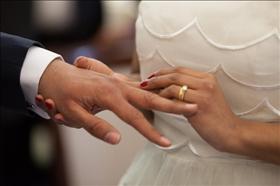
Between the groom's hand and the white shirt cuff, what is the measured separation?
2 cm

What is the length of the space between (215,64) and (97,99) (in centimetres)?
23

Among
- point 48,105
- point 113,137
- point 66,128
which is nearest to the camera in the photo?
point 113,137

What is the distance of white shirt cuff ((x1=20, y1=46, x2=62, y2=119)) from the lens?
88 centimetres

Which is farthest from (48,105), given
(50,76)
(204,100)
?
(204,100)

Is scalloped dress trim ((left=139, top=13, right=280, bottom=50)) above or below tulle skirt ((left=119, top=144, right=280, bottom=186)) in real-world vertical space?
above

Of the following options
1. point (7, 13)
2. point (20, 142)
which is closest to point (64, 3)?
point (7, 13)

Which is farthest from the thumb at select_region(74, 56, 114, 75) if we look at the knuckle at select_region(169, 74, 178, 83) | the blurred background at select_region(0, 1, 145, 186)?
the blurred background at select_region(0, 1, 145, 186)

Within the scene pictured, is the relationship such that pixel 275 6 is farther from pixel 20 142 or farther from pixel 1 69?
pixel 20 142

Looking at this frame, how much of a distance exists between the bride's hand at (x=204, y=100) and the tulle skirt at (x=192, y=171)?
4.2 inches

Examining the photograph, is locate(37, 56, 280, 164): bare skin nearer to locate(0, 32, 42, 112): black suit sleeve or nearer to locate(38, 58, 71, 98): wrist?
locate(38, 58, 71, 98): wrist

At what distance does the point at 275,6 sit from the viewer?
0.84 meters

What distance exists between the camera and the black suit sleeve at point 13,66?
0.94 metres

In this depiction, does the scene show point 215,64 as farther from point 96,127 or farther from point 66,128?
point 66,128

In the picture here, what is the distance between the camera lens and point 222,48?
2.90 ft
